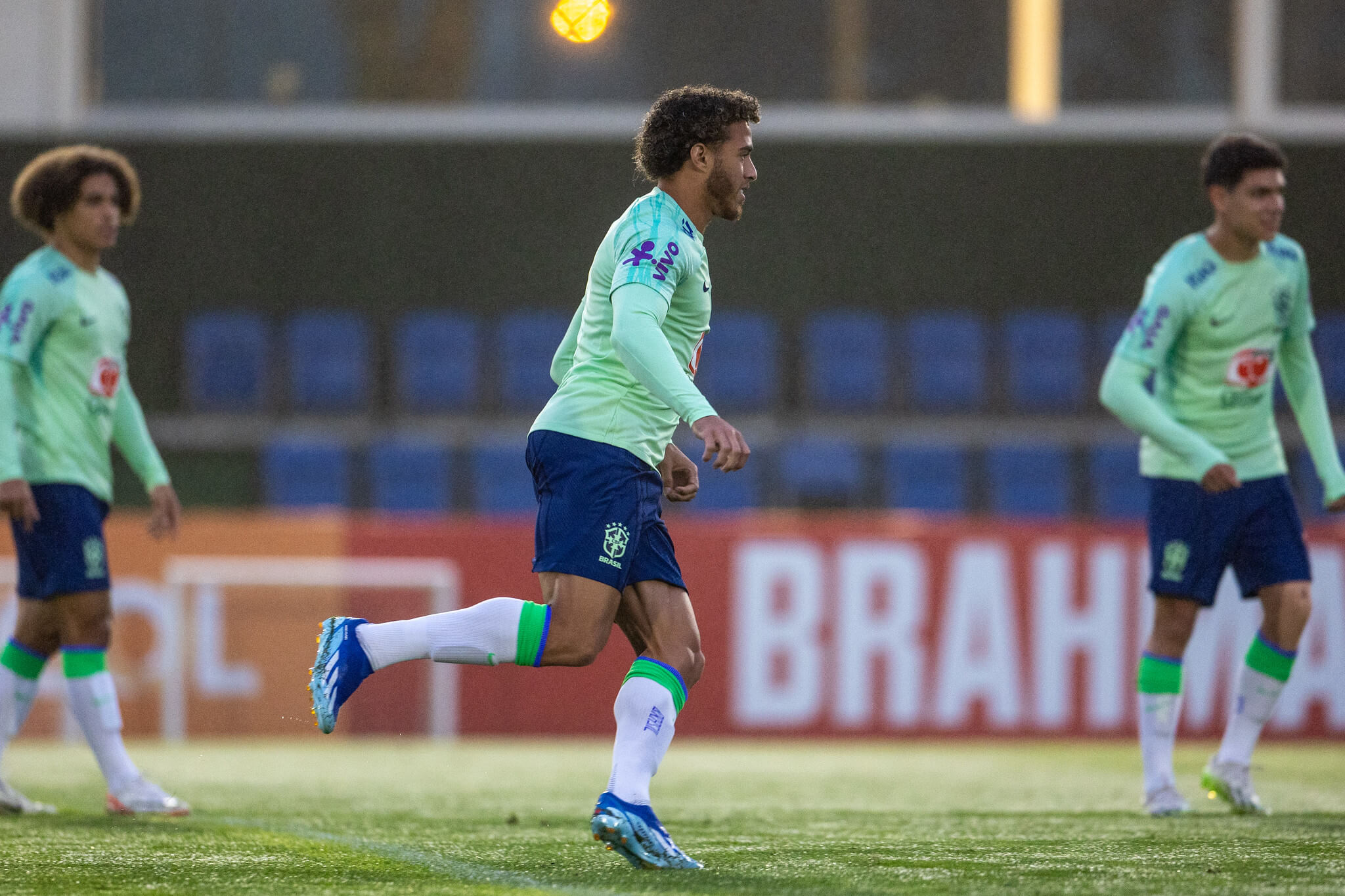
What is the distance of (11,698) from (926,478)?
8.98 metres

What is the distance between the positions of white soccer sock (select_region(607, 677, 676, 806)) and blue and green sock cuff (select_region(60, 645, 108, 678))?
220cm

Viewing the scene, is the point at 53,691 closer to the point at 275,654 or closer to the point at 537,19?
the point at 275,654

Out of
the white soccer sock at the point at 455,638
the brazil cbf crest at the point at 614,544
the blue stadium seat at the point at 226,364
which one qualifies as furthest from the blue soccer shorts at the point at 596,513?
the blue stadium seat at the point at 226,364

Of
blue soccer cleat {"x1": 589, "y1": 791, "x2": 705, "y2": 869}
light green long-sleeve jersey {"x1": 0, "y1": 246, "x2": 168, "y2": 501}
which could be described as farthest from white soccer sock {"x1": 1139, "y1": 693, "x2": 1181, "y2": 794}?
light green long-sleeve jersey {"x1": 0, "y1": 246, "x2": 168, "y2": 501}

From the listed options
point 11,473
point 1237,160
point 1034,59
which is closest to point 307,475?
point 1034,59

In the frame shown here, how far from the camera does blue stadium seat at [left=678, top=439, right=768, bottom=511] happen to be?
43.2ft

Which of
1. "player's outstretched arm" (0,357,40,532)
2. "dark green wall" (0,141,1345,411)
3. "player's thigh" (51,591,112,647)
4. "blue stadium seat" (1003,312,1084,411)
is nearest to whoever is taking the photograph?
"player's outstretched arm" (0,357,40,532)

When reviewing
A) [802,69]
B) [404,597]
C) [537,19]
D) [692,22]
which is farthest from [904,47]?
[404,597]

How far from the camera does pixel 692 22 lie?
15.1 metres

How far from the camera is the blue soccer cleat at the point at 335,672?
398cm

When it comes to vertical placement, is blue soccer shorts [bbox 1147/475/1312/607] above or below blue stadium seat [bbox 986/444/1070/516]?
above

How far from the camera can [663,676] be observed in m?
4.08

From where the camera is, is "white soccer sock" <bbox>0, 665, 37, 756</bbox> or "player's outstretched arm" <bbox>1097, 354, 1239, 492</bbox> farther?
"white soccer sock" <bbox>0, 665, 37, 756</bbox>

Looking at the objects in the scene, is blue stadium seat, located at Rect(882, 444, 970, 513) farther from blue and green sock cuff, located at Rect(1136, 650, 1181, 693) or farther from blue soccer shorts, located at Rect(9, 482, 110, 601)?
blue soccer shorts, located at Rect(9, 482, 110, 601)
